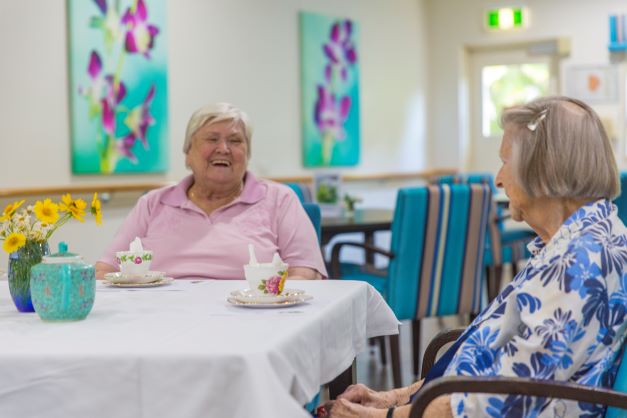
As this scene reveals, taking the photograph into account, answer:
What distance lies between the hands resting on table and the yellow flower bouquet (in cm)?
70

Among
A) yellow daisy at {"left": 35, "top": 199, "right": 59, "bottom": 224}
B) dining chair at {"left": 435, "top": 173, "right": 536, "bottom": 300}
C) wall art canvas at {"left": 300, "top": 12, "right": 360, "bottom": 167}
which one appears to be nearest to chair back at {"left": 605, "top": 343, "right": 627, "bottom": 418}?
yellow daisy at {"left": 35, "top": 199, "right": 59, "bottom": 224}

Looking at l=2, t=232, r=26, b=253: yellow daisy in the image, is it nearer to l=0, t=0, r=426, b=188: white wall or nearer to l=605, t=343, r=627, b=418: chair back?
l=605, t=343, r=627, b=418: chair back

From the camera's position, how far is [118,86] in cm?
573

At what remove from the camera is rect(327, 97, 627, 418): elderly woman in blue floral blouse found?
69.2 inches

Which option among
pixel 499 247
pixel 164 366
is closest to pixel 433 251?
pixel 499 247

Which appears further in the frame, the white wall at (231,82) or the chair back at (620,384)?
the white wall at (231,82)

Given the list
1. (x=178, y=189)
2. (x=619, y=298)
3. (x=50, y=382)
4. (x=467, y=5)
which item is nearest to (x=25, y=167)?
(x=178, y=189)

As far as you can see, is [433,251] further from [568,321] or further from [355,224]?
[568,321]

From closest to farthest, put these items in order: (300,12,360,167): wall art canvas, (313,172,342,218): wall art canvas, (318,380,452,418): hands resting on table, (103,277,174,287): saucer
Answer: (318,380,452,418): hands resting on table → (103,277,174,287): saucer → (313,172,342,218): wall art canvas → (300,12,360,167): wall art canvas

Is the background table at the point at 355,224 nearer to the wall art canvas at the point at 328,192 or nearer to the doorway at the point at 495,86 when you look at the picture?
the wall art canvas at the point at 328,192

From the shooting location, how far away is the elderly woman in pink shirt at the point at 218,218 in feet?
10.5

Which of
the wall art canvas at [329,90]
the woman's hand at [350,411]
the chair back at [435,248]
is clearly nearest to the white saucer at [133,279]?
the woman's hand at [350,411]

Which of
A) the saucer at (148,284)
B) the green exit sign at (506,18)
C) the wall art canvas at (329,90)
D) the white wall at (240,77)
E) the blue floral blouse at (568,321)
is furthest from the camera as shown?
the green exit sign at (506,18)

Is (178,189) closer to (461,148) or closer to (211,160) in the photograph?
(211,160)
